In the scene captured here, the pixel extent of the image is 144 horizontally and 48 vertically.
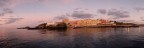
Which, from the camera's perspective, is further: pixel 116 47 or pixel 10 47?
pixel 10 47

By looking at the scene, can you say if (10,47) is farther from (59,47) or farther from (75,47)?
(75,47)

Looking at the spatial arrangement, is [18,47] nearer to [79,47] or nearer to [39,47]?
[39,47]

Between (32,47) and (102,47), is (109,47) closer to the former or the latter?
(102,47)

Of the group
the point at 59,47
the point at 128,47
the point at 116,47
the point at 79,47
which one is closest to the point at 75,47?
the point at 79,47

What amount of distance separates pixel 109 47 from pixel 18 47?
26371 mm

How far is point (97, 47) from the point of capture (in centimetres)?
4731

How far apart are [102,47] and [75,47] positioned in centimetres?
754

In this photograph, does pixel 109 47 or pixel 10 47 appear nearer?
pixel 109 47

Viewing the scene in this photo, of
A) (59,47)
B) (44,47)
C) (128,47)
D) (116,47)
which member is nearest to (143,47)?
(128,47)

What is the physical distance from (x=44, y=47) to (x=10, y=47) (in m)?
10.4

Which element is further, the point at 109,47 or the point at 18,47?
the point at 18,47

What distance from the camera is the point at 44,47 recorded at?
160 feet

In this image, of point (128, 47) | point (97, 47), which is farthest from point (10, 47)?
point (128, 47)

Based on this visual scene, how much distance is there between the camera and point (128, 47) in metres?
46.8
